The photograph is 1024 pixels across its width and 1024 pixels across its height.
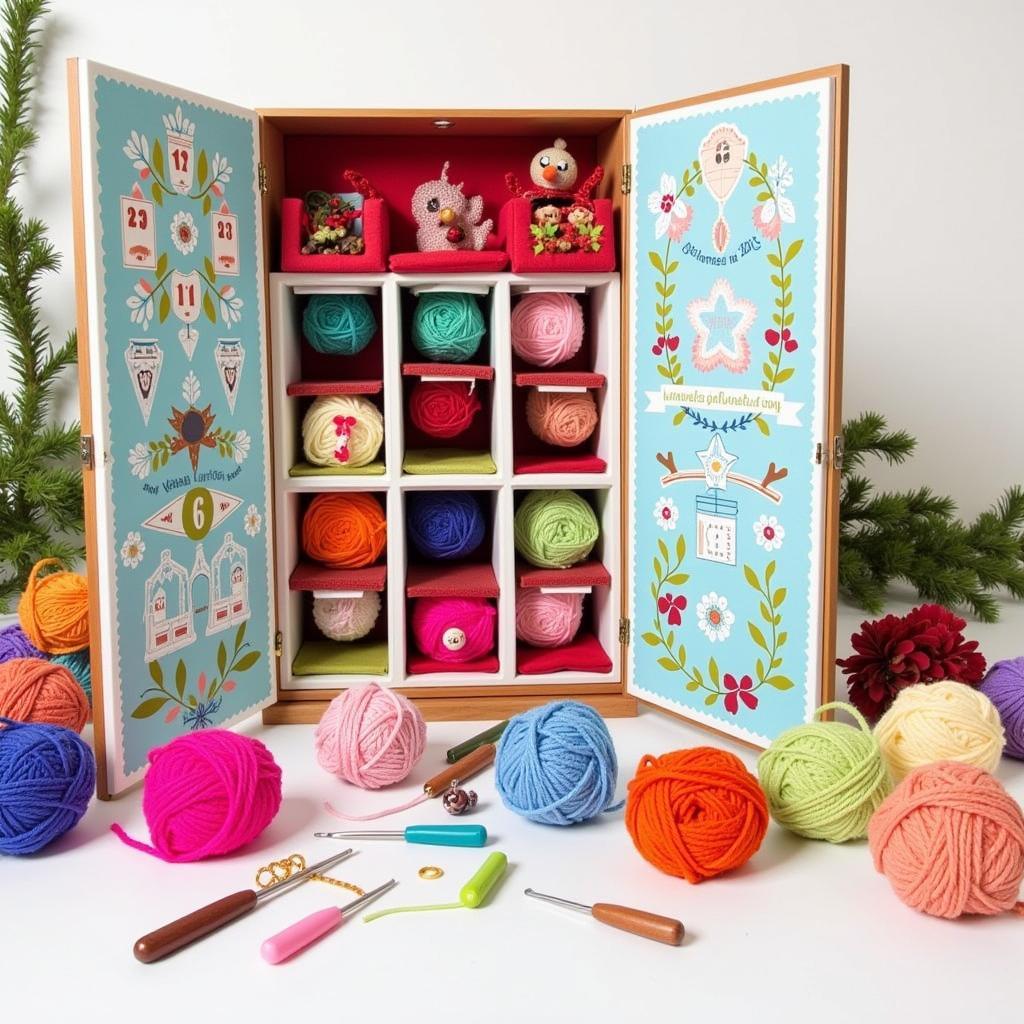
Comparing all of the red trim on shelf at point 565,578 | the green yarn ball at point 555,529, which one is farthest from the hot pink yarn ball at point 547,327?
the red trim on shelf at point 565,578

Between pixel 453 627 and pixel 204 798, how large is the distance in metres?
0.80

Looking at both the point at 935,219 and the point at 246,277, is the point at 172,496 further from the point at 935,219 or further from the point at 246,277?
the point at 935,219

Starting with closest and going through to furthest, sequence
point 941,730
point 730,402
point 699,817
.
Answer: point 699,817 → point 941,730 → point 730,402

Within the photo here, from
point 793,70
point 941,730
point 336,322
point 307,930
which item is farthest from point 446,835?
point 793,70

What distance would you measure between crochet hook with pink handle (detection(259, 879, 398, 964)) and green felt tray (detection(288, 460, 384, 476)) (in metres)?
0.97

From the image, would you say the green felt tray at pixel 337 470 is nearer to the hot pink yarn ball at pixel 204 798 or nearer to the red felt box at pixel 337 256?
the red felt box at pixel 337 256

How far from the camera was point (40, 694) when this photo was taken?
1966mm

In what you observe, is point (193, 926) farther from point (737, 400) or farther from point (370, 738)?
point (737, 400)

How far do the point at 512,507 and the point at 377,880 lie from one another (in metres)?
0.89

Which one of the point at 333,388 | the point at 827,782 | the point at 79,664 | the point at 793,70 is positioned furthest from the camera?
the point at 793,70

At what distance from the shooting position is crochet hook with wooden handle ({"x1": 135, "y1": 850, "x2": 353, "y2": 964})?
56.4 inches

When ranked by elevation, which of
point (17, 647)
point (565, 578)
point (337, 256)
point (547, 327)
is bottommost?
point (17, 647)

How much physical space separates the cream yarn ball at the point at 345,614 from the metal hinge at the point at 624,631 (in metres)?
0.53

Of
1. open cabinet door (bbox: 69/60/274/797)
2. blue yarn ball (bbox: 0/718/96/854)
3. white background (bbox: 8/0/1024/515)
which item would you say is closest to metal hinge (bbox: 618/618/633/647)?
open cabinet door (bbox: 69/60/274/797)
